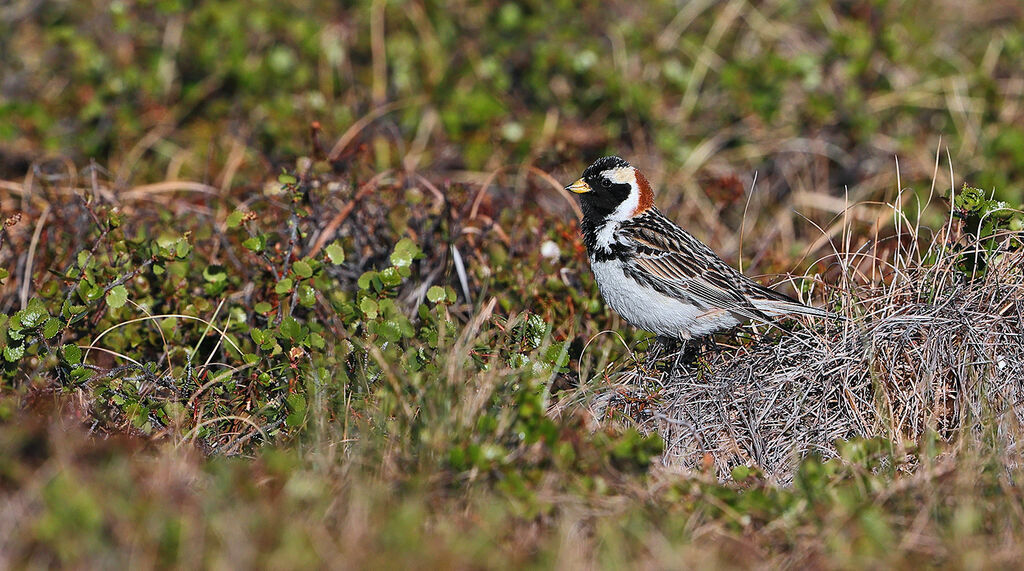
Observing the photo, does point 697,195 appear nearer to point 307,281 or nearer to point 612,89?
point 612,89

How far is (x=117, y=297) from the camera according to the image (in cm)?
482

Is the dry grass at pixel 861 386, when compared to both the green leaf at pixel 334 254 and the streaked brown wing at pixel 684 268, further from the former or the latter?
the green leaf at pixel 334 254

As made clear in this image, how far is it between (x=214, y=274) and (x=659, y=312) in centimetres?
207

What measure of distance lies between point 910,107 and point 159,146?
530 cm

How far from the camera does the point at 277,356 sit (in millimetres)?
4824

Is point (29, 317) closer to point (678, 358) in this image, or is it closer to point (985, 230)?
point (678, 358)

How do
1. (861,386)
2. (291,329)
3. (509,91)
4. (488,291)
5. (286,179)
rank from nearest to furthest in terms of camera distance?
(861,386) → (291,329) → (286,179) → (488,291) → (509,91)

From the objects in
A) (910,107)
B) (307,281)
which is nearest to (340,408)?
(307,281)

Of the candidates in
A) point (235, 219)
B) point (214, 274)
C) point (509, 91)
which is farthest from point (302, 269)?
point (509, 91)

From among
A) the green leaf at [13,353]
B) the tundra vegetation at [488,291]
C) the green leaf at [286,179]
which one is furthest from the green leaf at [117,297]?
the green leaf at [286,179]

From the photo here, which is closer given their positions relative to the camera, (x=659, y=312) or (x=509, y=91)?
(x=659, y=312)

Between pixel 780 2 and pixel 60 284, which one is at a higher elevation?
pixel 780 2

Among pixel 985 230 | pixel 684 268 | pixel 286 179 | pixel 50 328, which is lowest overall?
pixel 50 328

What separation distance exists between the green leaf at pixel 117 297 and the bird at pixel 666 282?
2013 mm
